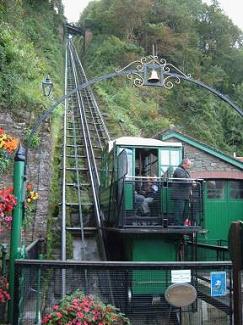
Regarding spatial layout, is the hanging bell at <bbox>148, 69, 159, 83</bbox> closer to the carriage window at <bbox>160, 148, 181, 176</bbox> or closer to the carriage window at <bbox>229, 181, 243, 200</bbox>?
the carriage window at <bbox>160, 148, 181, 176</bbox>

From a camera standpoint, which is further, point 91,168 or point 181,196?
point 91,168

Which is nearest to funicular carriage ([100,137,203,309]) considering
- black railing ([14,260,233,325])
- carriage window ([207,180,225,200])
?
black railing ([14,260,233,325])

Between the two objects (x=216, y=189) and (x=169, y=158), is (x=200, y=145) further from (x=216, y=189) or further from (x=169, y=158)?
(x=169, y=158)

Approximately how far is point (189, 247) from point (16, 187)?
21.5 feet

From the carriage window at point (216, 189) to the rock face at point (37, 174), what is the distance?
7.25 meters

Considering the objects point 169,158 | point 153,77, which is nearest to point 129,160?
point 169,158

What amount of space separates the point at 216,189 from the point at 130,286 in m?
12.7

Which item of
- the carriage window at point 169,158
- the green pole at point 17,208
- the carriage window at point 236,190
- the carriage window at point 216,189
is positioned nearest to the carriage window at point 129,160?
the carriage window at point 169,158

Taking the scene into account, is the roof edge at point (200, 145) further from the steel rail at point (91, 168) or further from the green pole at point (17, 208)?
the green pole at point (17, 208)

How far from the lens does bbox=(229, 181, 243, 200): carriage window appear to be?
17781 mm

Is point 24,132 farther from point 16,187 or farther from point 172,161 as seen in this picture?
point 16,187

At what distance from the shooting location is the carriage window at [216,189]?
17597 mm

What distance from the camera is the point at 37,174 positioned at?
12.0m

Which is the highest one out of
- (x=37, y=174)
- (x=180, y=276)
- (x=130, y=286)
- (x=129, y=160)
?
(x=129, y=160)
